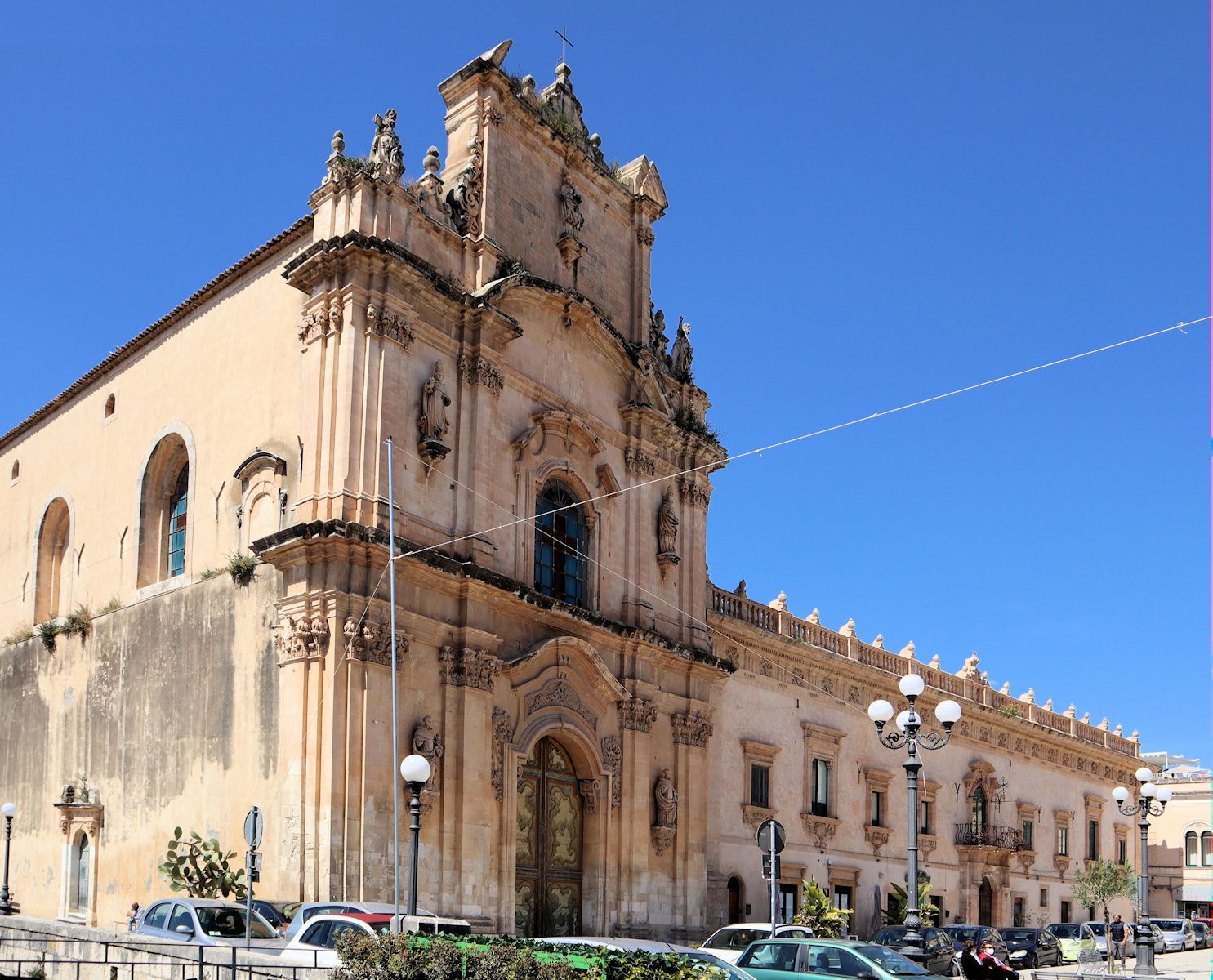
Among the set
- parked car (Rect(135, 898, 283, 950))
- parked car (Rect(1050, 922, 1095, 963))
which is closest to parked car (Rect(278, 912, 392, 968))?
parked car (Rect(135, 898, 283, 950))

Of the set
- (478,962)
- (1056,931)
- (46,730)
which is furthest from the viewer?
(1056,931)

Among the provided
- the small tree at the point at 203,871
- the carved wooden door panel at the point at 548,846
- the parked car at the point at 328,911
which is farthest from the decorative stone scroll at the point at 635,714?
the parked car at the point at 328,911

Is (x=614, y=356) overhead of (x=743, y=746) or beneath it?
overhead

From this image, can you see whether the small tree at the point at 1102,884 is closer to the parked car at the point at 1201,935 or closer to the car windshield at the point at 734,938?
the parked car at the point at 1201,935

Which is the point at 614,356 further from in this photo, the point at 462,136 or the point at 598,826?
the point at 598,826

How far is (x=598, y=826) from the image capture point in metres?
30.5

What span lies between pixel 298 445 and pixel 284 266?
384 centimetres

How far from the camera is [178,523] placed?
102 feet

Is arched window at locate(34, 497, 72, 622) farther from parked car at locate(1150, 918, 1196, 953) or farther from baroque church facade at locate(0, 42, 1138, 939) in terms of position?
parked car at locate(1150, 918, 1196, 953)

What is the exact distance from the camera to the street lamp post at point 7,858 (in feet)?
97.5

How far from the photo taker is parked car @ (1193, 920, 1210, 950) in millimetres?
51250

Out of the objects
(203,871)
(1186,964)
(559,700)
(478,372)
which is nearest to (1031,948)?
(1186,964)

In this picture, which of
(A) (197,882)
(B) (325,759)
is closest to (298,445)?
(B) (325,759)

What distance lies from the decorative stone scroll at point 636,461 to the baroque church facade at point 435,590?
3.4 inches
